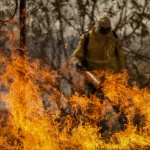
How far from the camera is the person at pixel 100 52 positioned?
6.11 metres

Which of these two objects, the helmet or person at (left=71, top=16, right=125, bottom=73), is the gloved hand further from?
the helmet

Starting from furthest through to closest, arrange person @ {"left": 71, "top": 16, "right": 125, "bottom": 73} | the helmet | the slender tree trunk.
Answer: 1. person @ {"left": 71, "top": 16, "right": 125, "bottom": 73}
2. the helmet
3. the slender tree trunk

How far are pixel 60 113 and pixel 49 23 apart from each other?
227cm

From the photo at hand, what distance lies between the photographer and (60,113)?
8.09 m

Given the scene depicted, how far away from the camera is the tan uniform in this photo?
6.16 m

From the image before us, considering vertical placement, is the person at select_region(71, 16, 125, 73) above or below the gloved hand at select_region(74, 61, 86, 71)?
above

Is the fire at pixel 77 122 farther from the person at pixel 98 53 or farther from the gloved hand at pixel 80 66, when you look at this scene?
the gloved hand at pixel 80 66

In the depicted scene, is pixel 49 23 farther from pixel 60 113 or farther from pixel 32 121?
pixel 32 121

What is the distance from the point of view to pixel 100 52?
629cm

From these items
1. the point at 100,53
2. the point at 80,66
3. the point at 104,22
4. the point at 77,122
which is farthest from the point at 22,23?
the point at 77,122

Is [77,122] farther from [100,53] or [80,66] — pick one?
[100,53]

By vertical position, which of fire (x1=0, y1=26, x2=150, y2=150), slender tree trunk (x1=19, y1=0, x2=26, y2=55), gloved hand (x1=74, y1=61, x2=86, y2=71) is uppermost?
slender tree trunk (x1=19, y1=0, x2=26, y2=55)

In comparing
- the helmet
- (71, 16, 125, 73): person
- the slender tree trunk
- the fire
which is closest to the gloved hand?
(71, 16, 125, 73): person

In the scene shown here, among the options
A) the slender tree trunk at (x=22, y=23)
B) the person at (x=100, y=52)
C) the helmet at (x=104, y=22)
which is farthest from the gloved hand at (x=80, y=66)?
the slender tree trunk at (x=22, y=23)
